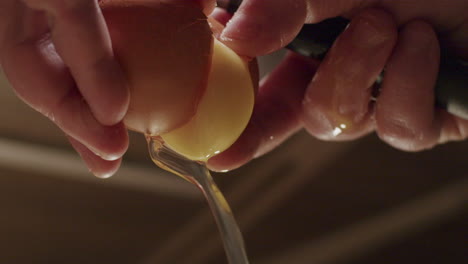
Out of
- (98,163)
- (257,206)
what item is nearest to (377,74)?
(98,163)

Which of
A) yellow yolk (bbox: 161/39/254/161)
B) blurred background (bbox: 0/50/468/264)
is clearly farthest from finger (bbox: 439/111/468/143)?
blurred background (bbox: 0/50/468/264)

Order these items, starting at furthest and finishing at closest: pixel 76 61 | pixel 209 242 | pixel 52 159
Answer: pixel 209 242 → pixel 52 159 → pixel 76 61

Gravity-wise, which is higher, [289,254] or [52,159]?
[52,159]

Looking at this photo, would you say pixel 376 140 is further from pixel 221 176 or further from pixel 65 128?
pixel 65 128

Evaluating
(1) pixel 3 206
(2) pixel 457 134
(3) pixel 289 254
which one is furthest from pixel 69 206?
(2) pixel 457 134

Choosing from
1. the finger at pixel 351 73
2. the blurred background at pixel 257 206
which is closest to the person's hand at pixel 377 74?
the finger at pixel 351 73

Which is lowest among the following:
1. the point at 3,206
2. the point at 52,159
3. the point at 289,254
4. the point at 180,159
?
the point at 289,254

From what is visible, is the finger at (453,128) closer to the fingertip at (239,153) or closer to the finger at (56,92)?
the fingertip at (239,153)

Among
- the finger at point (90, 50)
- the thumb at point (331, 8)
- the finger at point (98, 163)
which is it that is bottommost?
the finger at point (98, 163)
